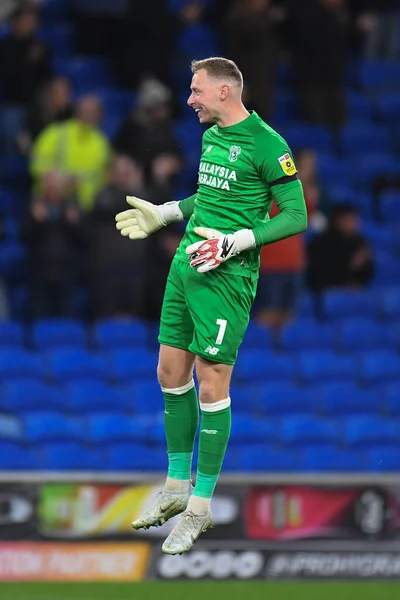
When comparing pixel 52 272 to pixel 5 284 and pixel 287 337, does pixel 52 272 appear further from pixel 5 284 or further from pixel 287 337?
pixel 287 337

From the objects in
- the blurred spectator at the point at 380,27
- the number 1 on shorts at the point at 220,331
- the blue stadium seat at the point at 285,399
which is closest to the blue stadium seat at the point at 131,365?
the blue stadium seat at the point at 285,399

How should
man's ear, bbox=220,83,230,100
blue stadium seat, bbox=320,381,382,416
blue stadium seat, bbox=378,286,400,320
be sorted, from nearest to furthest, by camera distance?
man's ear, bbox=220,83,230,100, blue stadium seat, bbox=320,381,382,416, blue stadium seat, bbox=378,286,400,320

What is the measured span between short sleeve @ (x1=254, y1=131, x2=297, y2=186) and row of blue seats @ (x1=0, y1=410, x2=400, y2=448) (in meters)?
6.59

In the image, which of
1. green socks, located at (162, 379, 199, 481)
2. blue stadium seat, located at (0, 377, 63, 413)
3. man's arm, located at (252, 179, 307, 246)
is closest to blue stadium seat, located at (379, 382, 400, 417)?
blue stadium seat, located at (0, 377, 63, 413)

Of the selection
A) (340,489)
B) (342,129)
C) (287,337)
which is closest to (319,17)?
(342,129)

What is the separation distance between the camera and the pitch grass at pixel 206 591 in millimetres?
12531

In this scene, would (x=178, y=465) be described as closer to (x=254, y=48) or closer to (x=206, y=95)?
(x=206, y=95)

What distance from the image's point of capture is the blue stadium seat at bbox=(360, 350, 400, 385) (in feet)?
47.6

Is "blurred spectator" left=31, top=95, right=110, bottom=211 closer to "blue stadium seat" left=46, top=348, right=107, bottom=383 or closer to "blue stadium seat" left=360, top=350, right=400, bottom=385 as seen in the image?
"blue stadium seat" left=46, top=348, right=107, bottom=383

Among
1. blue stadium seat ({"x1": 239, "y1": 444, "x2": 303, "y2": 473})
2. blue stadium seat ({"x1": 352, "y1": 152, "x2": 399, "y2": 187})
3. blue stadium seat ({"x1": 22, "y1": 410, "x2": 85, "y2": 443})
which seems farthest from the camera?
blue stadium seat ({"x1": 352, "y1": 152, "x2": 399, "y2": 187})

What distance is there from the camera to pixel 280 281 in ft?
44.9

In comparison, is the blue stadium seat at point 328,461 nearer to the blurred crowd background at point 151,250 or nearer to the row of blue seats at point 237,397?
the blurred crowd background at point 151,250

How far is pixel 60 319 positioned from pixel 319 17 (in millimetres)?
4470

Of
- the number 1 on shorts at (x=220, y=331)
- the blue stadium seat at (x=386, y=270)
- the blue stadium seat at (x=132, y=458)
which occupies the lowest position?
the blue stadium seat at (x=132, y=458)
